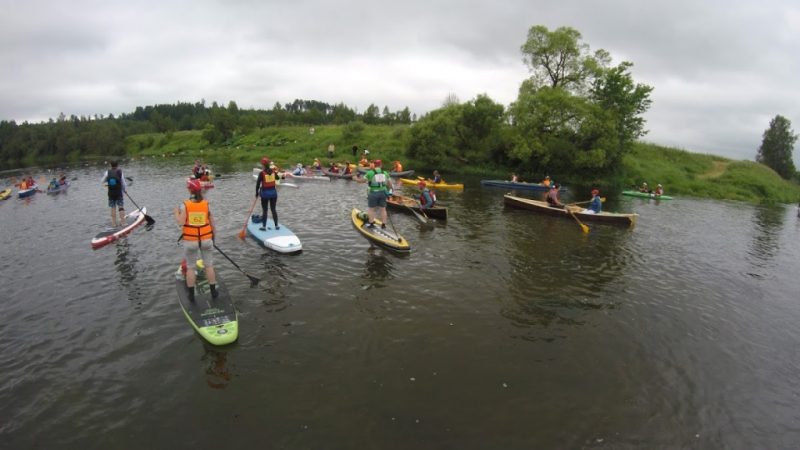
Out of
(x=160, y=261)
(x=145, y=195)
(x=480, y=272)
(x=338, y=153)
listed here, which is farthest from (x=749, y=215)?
(x=338, y=153)

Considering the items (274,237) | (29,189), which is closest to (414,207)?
(274,237)

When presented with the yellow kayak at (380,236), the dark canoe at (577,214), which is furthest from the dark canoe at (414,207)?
the dark canoe at (577,214)

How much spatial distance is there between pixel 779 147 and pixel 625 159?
4288cm

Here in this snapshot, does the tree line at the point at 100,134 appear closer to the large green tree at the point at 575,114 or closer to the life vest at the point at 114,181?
the large green tree at the point at 575,114

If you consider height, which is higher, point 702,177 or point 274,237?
point 702,177

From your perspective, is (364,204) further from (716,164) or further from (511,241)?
(716,164)

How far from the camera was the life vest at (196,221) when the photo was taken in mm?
9914

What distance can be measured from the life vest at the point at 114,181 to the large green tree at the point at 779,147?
3695 inches

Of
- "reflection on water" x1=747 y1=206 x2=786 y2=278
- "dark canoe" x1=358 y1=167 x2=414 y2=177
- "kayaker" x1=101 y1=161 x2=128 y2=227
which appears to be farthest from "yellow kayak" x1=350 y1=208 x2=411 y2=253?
"dark canoe" x1=358 y1=167 x2=414 y2=177

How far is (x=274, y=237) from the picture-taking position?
16281mm

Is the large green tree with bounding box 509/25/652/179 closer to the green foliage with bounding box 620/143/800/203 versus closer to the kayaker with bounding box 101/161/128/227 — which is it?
the green foliage with bounding box 620/143/800/203

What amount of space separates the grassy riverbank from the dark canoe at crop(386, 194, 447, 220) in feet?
95.7

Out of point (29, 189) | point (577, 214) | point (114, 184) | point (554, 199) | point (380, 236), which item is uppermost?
point (114, 184)

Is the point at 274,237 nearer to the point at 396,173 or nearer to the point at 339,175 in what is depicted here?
the point at 339,175
